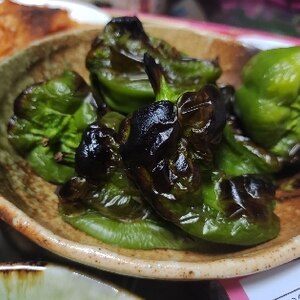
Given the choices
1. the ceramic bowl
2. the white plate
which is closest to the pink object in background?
the white plate

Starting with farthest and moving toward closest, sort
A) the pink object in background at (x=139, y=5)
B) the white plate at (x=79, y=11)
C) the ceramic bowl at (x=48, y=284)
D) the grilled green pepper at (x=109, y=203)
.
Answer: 1. the pink object in background at (x=139, y=5)
2. the white plate at (x=79, y=11)
3. the grilled green pepper at (x=109, y=203)
4. the ceramic bowl at (x=48, y=284)

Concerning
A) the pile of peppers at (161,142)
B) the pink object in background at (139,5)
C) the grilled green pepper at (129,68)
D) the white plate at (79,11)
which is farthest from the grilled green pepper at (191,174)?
the pink object in background at (139,5)

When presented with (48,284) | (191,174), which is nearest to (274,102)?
(191,174)

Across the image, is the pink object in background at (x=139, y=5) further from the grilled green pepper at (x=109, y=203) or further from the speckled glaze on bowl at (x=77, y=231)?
the grilled green pepper at (x=109, y=203)

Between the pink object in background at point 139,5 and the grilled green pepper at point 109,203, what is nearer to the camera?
the grilled green pepper at point 109,203

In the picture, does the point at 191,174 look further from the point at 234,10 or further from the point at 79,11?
the point at 234,10

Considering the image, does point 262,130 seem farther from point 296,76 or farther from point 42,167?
point 42,167

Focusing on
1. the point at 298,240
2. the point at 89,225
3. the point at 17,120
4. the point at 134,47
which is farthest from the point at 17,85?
the point at 298,240
